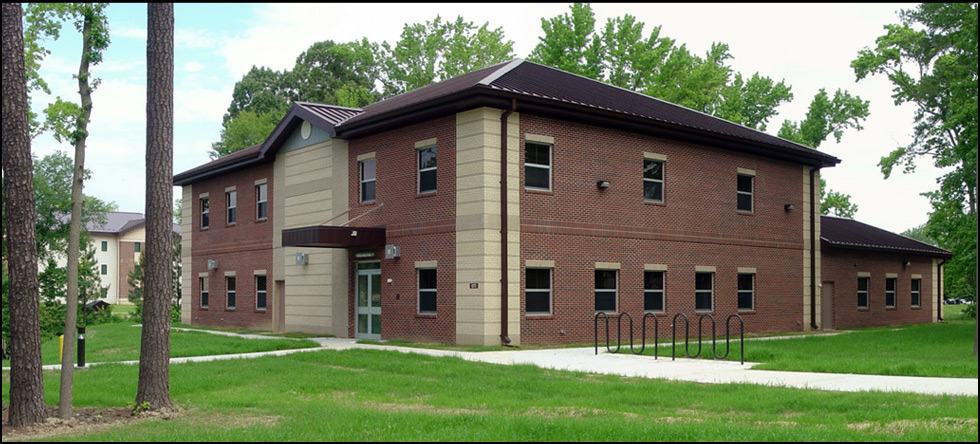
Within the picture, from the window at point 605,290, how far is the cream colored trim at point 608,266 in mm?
184

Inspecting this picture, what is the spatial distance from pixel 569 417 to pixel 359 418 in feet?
7.52

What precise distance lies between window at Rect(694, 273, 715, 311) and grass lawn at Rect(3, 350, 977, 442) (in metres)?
12.6

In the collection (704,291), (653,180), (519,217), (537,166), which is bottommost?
(704,291)

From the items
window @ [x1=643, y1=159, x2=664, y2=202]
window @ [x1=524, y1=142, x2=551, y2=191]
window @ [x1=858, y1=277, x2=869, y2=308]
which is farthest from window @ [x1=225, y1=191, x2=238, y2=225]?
window @ [x1=858, y1=277, x2=869, y2=308]

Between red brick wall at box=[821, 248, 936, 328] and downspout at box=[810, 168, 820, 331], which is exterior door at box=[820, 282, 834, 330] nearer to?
red brick wall at box=[821, 248, 936, 328]

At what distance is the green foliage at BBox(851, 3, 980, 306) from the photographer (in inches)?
1022

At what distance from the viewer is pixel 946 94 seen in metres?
29.6

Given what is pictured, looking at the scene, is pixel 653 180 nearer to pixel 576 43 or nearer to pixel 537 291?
pixel 537 291

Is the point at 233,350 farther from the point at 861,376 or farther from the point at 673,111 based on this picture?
the point at 673,111

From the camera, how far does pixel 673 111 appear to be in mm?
29453

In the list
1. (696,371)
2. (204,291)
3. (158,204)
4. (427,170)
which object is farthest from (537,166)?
(204,291)

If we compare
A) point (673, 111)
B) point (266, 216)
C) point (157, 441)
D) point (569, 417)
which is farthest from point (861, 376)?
point (266, 216)

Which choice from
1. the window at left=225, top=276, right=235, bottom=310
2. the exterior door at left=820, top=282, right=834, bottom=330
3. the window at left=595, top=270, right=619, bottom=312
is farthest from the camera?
the window at left=225, top=276, right=235, bottom=310

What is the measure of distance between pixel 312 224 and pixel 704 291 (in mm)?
12196
